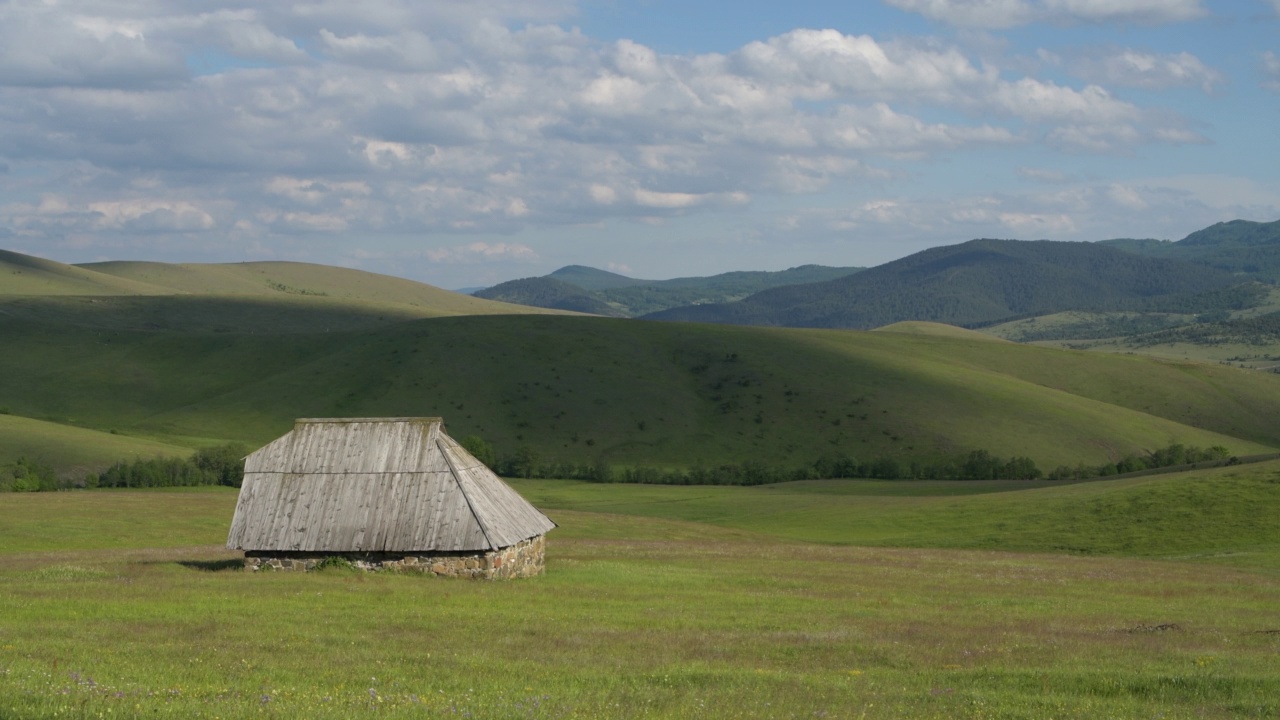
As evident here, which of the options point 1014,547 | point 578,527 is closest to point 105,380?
point 578,527

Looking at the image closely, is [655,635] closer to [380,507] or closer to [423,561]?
[423,561]

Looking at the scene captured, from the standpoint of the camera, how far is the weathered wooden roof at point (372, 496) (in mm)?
33625

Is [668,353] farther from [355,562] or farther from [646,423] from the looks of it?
[355,562]

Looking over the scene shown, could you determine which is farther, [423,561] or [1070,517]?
[1070,517]

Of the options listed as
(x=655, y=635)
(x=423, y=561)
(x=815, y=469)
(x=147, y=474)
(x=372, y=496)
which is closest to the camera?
(x=655, y=635)

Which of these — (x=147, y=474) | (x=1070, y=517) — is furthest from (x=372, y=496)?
(x=147, y=474)

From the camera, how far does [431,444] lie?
36.1 m

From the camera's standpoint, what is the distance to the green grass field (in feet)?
48.4

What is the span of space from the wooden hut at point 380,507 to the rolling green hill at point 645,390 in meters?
91.5

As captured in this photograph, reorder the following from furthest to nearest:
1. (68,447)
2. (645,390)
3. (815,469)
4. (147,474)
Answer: (645,390) < (815,469) < (68,447) < (147,474)

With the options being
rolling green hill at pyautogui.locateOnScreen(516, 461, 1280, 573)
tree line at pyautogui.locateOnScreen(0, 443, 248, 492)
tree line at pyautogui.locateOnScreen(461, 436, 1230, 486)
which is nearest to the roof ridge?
rolling green hill at pyautogui.locateOnScreen(516, 461, 1280, 573)

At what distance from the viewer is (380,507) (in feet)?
113

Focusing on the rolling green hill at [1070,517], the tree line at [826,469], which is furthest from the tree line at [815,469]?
the rolling green hill at [1070,517]

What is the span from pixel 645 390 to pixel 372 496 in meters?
119
